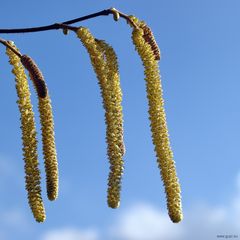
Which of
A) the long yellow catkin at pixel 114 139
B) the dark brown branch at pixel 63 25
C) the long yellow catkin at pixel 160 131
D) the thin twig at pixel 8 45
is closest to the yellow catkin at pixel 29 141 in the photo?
the thin twig at pixel 8 45

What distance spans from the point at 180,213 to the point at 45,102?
1.21 metres

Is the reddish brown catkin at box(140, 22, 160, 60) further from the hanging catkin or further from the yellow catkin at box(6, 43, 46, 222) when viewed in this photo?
the yellow catkin at box(6, 43, 46, 222)

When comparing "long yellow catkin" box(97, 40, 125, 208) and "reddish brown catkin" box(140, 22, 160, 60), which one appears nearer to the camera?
"long yellow catkin" box(97, 40, 125, 208)

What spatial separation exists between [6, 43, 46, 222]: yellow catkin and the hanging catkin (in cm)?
11

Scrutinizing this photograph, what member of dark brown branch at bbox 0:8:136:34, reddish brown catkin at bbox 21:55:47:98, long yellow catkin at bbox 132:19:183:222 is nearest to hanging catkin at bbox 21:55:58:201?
reddish brown catkin at bbox 21:55:47:98

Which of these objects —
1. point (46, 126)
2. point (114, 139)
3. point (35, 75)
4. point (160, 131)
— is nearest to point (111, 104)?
point (114, 139)

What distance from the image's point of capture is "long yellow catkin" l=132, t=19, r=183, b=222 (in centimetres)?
884

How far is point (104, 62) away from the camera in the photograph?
900 cm

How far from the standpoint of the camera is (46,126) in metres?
9.02

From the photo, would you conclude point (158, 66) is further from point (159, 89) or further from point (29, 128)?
point (29, 128)

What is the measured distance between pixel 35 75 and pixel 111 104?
61 cm

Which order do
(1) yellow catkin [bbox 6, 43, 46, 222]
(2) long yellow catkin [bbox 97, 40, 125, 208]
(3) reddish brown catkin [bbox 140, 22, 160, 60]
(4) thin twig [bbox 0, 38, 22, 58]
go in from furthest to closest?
(4) thin twig [bbox 0, 38, 22, 58], (3) reddish brown catkin [bbox 140, 22, 160, 60], (1) yellow catkin [bbox 6, 43, 46, 222], (2) long yellow catkin [bbox 97, 40, 125, 208]

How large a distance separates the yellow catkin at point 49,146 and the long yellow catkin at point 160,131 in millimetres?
686

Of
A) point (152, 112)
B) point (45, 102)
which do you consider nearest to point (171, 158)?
point (152, 112)
